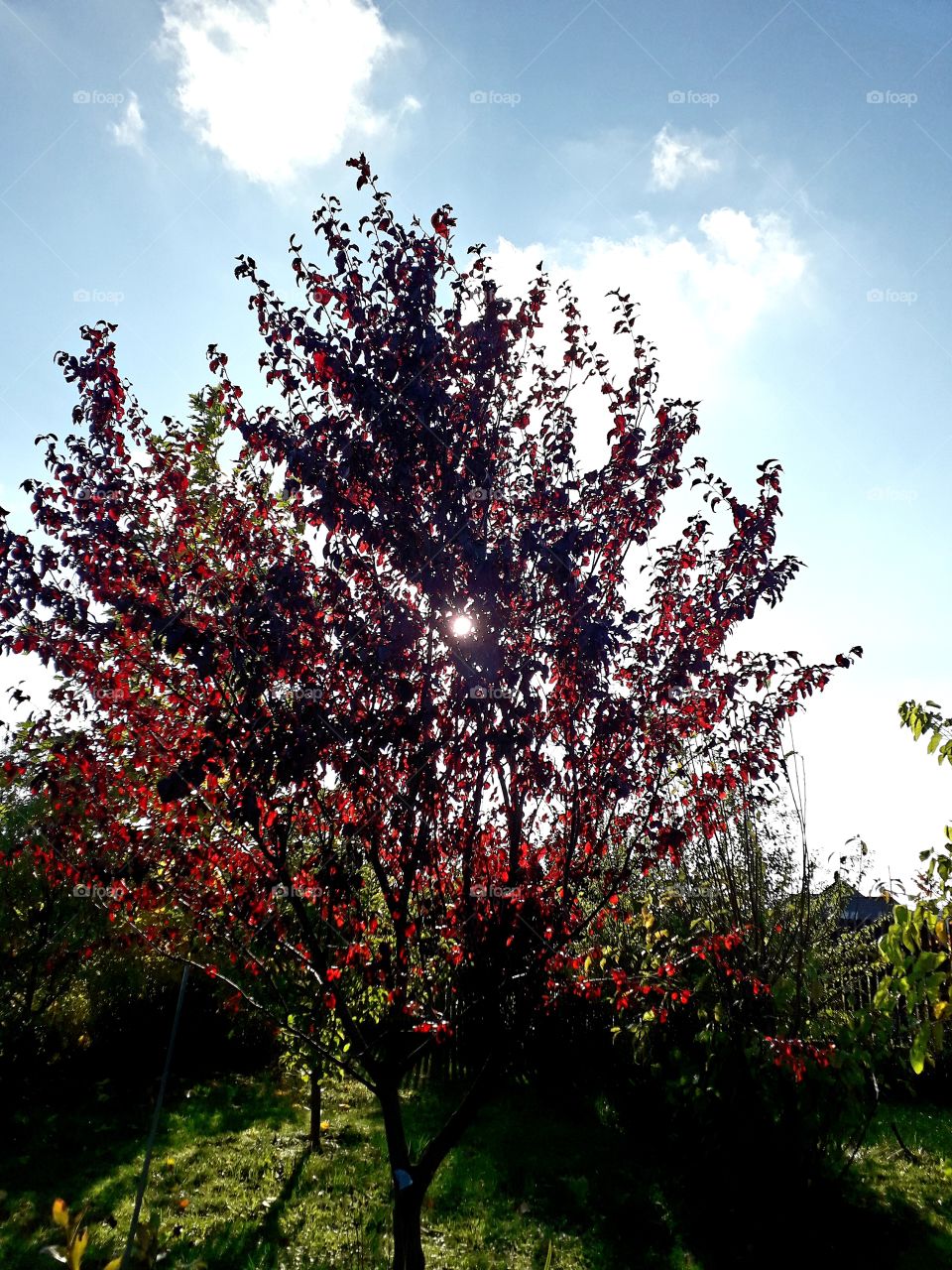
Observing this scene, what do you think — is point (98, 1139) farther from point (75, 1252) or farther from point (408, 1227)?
point (75, 1252)

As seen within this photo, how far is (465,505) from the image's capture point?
496 cm

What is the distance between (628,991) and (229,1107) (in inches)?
322

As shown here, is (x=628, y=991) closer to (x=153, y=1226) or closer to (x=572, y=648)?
(x=572, y=648)

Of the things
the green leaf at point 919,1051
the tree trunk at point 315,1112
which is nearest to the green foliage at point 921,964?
the green leaf at point 919,1051

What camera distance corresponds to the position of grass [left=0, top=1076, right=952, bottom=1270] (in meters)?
6.25

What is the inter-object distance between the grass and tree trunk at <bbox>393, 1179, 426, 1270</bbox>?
64.6 inches

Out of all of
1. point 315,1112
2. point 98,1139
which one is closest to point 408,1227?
point 315,1112

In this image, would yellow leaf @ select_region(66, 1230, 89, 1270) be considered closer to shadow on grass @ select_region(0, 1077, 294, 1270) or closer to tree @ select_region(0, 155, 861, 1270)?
tree @ select_region(0, 155, 861, 1270)

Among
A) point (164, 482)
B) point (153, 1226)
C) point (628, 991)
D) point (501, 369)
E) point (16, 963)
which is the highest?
point (501, 369)

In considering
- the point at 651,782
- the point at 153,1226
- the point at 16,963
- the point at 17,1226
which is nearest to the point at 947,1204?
the point at 651,782

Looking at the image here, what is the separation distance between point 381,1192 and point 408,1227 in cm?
327

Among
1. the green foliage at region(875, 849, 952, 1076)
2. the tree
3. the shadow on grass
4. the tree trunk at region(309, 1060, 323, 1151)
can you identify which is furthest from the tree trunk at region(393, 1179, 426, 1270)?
the tree trunk at region(309, 1060, 323, 1151)

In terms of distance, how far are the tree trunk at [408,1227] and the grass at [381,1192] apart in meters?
1.64

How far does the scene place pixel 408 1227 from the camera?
475 cm
